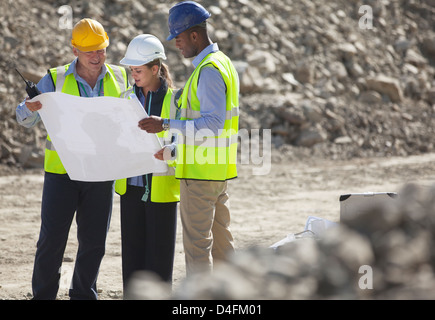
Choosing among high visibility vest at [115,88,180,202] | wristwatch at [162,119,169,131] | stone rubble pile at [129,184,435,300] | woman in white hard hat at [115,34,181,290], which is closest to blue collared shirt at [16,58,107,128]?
woman in white hard hat at [115,34,181,290]

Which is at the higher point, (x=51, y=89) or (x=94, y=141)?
(x=51, y=89)

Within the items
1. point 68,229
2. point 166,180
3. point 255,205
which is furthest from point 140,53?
point 255,205

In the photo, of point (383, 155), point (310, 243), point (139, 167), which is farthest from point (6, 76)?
point (310, 243)

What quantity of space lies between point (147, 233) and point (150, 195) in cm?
28

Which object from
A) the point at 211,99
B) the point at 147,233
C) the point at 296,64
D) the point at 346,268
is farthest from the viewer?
the point at 296,64

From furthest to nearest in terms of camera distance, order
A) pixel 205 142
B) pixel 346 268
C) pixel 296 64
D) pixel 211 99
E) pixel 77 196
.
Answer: pixel 296 64, pixel 77 196, pixel 205 142, pixel 211 99, pixel 346 268

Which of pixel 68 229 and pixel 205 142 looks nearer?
pixel 205 142

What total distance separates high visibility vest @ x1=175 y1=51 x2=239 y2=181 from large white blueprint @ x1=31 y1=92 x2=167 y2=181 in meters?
0.23

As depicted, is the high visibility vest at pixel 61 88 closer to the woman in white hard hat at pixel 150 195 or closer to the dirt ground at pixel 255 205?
the woman in white hard hat at pixel 150 195

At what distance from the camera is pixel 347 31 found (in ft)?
50.5

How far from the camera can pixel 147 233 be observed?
14.5 feet

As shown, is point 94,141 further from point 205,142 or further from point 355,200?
point 355,200

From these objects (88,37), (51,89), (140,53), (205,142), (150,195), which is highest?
(88,37)
